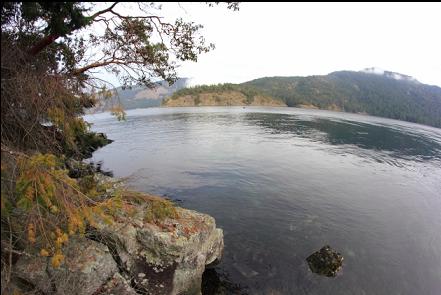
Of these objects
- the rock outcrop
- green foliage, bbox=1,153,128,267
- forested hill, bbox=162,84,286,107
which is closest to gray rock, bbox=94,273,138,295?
the rock outcrop

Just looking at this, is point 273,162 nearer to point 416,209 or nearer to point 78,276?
point 416,209

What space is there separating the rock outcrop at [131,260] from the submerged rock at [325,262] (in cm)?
650

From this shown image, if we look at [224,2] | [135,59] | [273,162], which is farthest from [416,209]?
[135,59]

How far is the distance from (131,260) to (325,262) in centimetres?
1099

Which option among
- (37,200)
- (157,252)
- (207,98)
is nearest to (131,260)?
(157,252)

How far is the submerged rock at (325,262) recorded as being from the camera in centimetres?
1647

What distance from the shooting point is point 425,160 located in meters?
54.2

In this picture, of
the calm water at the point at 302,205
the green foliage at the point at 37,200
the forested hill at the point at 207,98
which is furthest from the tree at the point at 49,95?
the forested hill at the point at 207,98

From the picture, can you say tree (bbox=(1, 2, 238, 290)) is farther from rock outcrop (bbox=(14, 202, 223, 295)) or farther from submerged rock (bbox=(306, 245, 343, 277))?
submerged rock (bbox=(306, 245, 343, 277))

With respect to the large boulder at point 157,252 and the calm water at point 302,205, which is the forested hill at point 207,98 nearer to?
the calm water at point 302,205

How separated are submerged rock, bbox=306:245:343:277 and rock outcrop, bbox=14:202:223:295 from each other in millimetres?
6501

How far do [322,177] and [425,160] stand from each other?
32.1 meters

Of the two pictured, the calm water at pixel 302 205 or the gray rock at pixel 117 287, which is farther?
the calm water at pixel 302 205

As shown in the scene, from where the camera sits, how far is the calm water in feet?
53.4
